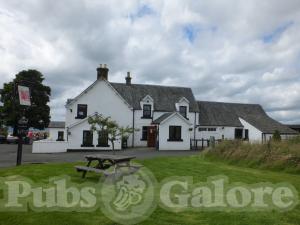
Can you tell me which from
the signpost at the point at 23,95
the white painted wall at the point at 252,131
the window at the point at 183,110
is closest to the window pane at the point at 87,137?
the window at the point at 183,110

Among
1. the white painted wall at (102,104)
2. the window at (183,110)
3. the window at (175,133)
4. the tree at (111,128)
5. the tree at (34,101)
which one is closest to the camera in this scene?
the tree at (111,128)

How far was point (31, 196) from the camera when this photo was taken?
8820mm

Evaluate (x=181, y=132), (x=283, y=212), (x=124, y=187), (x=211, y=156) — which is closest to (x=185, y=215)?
(x=283, y=212)

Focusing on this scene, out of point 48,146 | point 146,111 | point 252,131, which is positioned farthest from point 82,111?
point 252,131

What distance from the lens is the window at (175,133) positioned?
35688mm

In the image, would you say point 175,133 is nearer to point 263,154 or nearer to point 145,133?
point 145,133

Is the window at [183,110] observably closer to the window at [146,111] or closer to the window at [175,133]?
the window at [146,111]

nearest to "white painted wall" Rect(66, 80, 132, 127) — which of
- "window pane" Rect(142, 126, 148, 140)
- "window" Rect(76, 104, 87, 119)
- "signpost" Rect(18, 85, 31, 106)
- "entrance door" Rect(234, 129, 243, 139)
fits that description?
"window" Rect(76, 104, 87, 119)

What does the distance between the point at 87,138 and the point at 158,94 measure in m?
12.8

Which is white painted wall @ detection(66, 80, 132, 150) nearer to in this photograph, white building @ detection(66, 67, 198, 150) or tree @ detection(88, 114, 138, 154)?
white building @ detection(66, 67, 198, 150)

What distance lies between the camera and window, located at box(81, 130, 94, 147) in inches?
1296

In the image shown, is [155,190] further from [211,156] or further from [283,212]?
[211,156]

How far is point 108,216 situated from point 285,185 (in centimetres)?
668

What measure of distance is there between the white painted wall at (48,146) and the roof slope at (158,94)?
1036 cm
